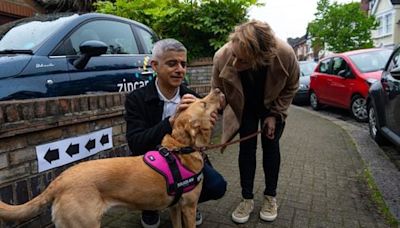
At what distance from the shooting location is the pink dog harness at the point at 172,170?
8.55ft

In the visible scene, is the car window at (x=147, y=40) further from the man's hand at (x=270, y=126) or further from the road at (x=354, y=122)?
the road at (x=354, y=122)

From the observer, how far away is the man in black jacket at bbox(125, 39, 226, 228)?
2879 mm

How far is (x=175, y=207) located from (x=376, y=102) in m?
4.86

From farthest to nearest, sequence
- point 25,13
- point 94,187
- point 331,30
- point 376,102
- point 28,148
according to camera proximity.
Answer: point 331,30, point 25,13, point 376,102, point 28,148, point 94,187

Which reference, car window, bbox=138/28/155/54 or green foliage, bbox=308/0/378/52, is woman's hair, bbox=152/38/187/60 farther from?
green foliage, bbox=308/0/378/52

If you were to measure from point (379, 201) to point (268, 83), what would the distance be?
1.99 metres

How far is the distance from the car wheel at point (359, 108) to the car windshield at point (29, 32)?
7.87 metres

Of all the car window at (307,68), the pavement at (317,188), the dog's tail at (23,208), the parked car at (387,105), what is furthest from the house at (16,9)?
the car window at (307,68)

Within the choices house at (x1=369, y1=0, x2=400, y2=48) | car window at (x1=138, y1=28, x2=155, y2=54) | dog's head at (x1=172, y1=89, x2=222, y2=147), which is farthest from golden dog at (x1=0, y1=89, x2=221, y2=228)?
house at (x1=369, y1=0, x2=400, y2=48)

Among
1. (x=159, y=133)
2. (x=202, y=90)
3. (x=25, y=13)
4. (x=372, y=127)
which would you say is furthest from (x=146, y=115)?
(x=25, y=13)

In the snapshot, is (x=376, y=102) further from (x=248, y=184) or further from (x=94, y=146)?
(x=94, y=146)

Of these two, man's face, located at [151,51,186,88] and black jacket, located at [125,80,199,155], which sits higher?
man's face, located at [151,51,186,88]

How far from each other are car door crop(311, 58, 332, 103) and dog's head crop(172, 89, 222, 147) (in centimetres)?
951

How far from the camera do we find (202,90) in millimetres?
6891
